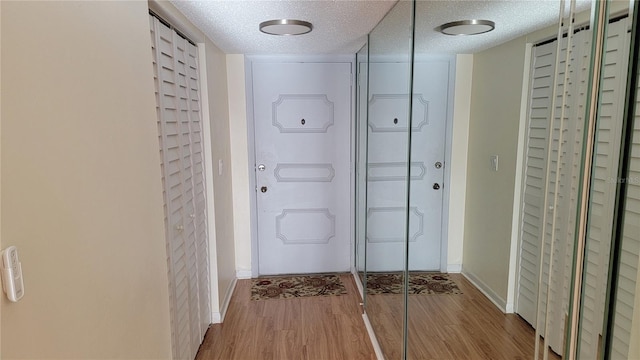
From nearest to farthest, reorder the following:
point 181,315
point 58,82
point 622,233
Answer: point 622,233, point 58,82, point 181,315

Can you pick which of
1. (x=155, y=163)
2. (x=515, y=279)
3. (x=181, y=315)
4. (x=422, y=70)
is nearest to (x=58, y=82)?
(x=155, y=163)

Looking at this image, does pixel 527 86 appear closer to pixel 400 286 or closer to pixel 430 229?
pixel 430 229

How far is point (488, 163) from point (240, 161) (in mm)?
2715

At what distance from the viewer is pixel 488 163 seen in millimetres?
1072

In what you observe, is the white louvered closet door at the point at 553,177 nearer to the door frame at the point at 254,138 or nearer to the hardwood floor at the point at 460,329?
the hardwood floor at the point at 460,329

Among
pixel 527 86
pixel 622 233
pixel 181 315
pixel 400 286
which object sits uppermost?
pixel 527 86

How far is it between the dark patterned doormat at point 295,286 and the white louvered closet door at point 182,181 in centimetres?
78

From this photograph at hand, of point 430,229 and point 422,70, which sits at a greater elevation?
point 422,70

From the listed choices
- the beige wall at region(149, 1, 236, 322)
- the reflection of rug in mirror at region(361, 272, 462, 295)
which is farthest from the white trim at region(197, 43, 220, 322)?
the reflection of rug in mirror at region(361, 272, 462, 295)

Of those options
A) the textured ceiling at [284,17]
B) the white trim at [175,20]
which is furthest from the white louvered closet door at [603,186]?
the white trim at [175,20]

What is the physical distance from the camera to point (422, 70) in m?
1.60

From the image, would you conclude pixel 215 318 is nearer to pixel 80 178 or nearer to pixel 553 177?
pixel 80 178

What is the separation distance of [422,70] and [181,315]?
177 centimetres

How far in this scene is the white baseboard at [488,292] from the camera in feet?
3.22
